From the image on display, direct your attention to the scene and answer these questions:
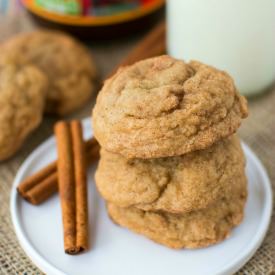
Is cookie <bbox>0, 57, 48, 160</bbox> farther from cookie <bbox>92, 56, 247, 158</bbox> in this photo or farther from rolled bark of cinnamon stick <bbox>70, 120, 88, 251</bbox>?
cookie <bbox>92, 56, 247, 158</bbox>

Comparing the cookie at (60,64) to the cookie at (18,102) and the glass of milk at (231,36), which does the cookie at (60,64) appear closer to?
the cookie at (18,102)

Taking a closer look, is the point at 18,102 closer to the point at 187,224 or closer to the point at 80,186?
the point at 80,186

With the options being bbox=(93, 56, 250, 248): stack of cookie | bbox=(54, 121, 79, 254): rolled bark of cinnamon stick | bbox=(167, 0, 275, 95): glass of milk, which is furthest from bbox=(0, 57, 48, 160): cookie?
bbox=(167, 0, 275, 95): glass of milk

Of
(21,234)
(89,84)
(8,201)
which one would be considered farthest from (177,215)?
Answer: (89,84)

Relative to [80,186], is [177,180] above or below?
above

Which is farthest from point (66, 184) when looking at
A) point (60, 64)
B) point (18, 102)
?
point (60, 64)

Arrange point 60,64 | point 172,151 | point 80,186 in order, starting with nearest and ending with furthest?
point 172,151 → point 80,186 → point 60,64

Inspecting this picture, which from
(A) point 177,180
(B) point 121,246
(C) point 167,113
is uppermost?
→ (C) point 167,113
